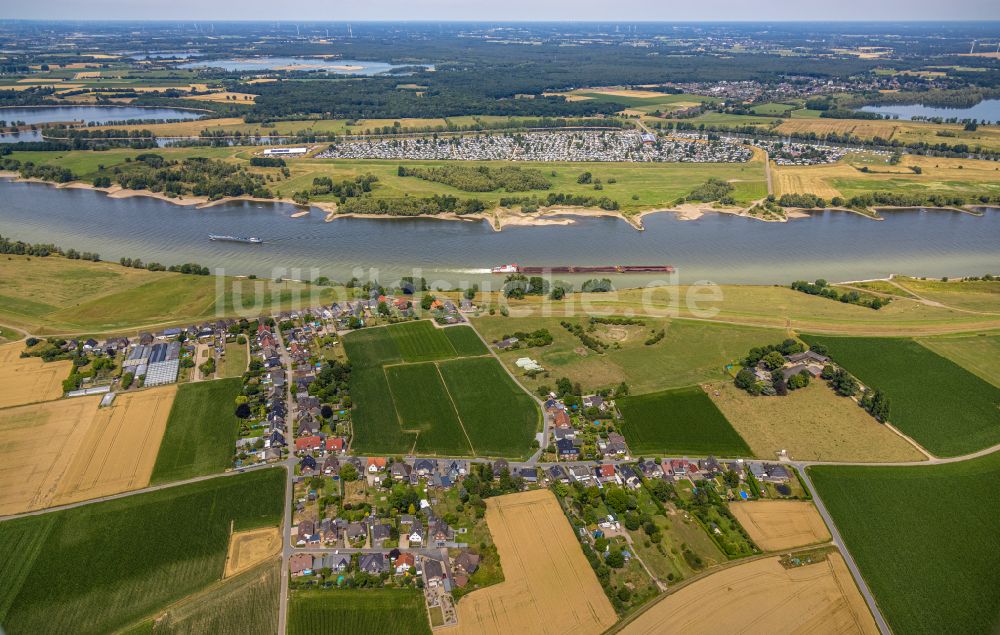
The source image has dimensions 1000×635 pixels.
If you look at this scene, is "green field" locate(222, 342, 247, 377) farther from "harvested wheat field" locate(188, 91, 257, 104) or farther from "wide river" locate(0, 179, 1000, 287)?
"harvested wheat field" locate(188, 91, 257, 104)

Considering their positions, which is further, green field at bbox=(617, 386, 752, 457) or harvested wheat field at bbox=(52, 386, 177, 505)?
green field at bbox=(617, 386, 752, 457)

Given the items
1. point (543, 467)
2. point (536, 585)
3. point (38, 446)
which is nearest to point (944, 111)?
point (543, 467)

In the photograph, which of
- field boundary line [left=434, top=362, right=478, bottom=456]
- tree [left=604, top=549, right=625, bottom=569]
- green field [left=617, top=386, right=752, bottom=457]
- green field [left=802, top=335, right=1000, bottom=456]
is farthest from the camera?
green field [left=802, top=335, right=1000, bottom=456]

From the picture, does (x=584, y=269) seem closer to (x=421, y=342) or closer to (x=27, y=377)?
(x=421, y=342)

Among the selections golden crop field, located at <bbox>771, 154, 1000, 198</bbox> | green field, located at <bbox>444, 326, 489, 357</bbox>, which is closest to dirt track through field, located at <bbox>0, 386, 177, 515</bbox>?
green field, located at <bbox>444, 326, 489, 357</bbox>

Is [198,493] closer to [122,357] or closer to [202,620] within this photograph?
[202,620]

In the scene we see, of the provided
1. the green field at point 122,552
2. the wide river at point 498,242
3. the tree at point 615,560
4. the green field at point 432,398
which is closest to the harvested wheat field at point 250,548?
the green field at point 122,552

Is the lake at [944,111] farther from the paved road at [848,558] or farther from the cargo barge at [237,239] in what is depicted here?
the cargo barge at [237,239]
